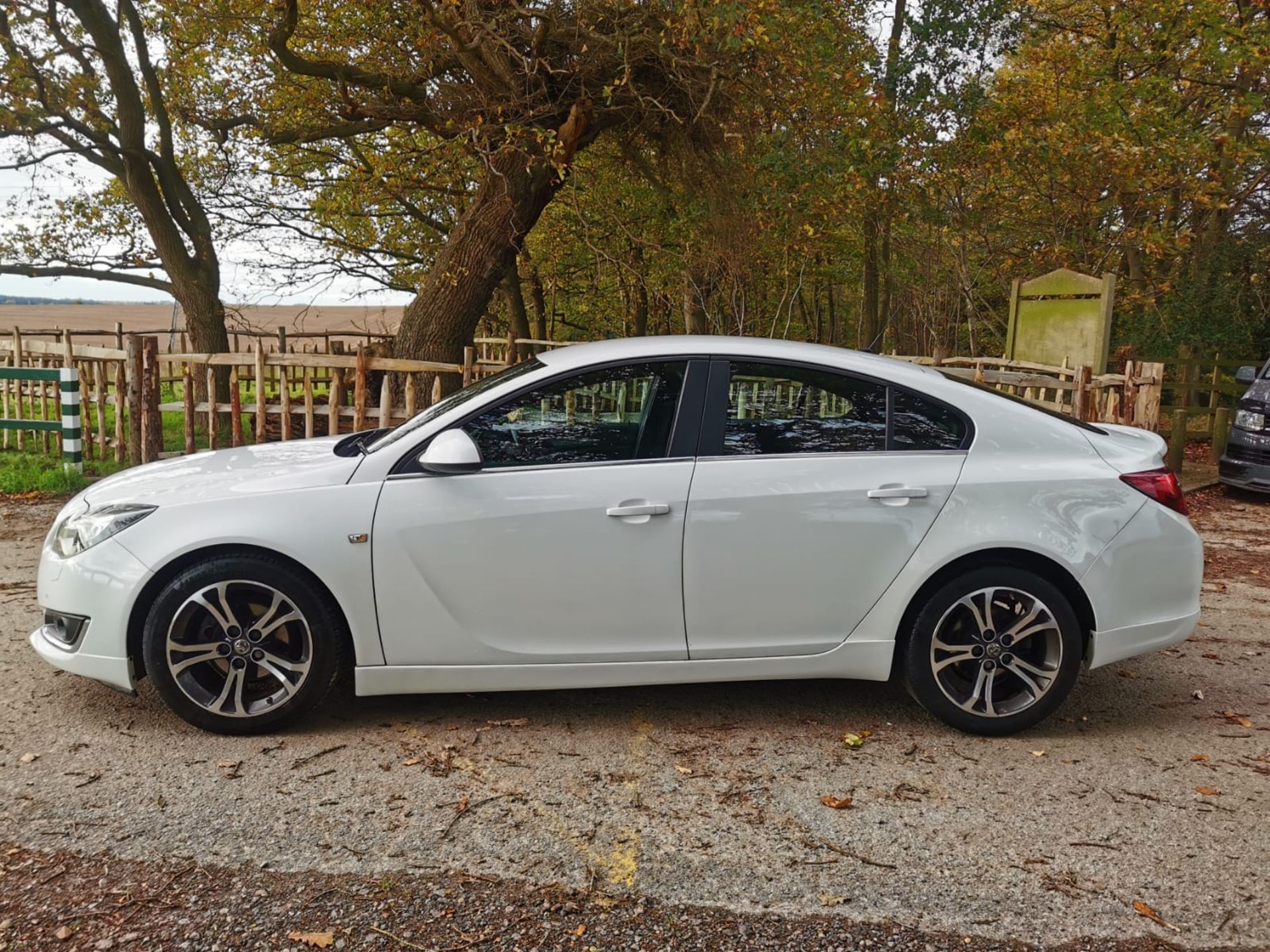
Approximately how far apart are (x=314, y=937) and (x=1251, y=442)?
10.8 meters

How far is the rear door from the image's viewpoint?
3.93 m

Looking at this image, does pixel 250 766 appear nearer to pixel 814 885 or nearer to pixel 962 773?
pixel 814 885

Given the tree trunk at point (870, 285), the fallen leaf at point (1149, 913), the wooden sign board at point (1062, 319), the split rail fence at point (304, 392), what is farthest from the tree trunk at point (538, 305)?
the fallen leaf at point (1149, 913)

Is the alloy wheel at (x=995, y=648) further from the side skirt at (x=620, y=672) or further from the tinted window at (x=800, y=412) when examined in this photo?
the tinted window at (x=800, y=412)

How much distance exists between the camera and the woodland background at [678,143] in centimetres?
1094

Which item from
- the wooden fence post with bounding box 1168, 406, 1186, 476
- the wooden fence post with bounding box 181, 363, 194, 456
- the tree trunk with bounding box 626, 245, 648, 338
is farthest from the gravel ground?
the tree trunk with bounding box 626, 245, 648, 338

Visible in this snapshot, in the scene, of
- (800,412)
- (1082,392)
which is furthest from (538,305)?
(800,412)

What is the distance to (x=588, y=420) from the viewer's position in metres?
4.11

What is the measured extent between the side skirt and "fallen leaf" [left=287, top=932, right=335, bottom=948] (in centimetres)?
134

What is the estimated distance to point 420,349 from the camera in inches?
476

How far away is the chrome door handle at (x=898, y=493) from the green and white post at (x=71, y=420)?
30.6 ft

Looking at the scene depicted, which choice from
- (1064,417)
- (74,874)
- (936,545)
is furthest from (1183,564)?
(74,874)

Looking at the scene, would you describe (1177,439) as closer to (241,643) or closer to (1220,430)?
(1220,430)

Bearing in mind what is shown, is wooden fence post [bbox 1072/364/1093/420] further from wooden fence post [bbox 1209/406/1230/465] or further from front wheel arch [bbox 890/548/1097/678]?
front wheel arch [bbox 890/548/1097/678]
